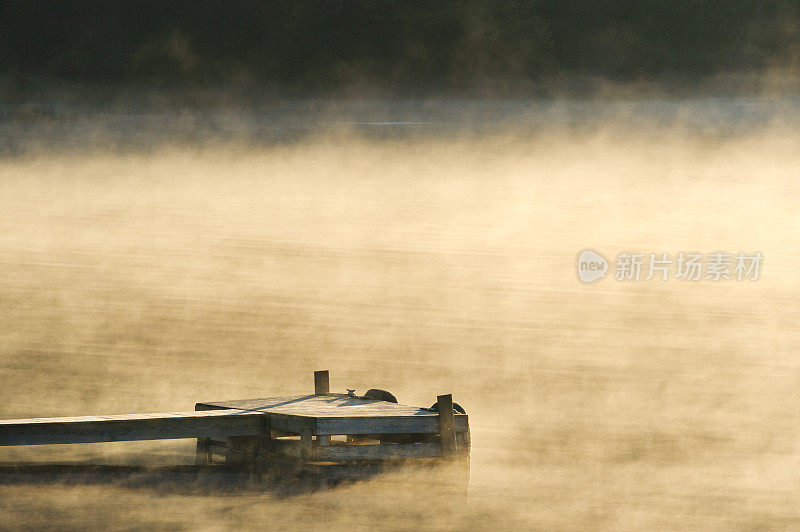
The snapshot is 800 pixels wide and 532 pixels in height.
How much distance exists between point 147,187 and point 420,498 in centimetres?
1186

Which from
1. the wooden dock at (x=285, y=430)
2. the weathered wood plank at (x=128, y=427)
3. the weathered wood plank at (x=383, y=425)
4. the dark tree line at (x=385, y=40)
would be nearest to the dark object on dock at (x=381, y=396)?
the wooden dock at (x=285, y=430)

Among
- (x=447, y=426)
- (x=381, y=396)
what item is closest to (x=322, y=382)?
(x=381, y=396)

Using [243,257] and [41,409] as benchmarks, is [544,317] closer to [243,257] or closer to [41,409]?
[243,257]

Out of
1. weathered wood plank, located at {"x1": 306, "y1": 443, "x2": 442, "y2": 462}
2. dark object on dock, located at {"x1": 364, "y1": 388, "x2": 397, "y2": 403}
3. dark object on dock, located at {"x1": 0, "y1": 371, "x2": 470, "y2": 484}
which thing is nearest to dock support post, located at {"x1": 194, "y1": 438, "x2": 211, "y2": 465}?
dark object on dock, located at {"x1": 0, "y1": 371, "x2": 470, "y2": 484}

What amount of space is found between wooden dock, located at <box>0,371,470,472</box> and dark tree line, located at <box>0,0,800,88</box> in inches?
627

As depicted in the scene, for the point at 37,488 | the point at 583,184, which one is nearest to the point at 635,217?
the point at 583,184

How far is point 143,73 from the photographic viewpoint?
21.5 metres

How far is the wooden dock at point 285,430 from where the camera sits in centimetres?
572

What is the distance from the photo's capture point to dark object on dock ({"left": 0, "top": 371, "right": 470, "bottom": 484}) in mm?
5727

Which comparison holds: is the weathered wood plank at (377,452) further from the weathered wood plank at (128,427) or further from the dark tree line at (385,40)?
→ the dark tree line at (385,40)

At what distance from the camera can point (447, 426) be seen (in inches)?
238

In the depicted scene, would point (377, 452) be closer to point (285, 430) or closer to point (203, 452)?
point (285, 430)

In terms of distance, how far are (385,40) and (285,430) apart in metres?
17.7

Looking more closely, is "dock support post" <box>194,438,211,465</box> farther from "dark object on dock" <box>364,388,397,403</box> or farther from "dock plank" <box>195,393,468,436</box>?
"dark object on dock" <box>364,388,397,403</box>
